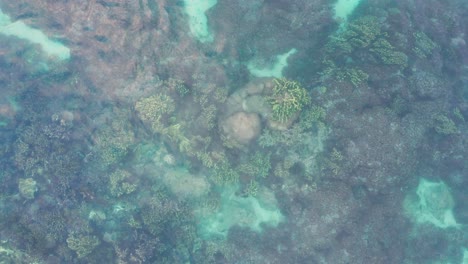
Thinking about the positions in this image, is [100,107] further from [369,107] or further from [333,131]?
[369,107]

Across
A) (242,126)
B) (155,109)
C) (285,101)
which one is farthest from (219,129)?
(285,101)

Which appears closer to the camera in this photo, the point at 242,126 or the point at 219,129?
the point at 242,126

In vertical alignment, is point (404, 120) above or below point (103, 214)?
above

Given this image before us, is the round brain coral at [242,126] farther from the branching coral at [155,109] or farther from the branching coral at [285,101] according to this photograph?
the branching coral at [155,109]

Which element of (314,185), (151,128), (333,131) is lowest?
(314,185)

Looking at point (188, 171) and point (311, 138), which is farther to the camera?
point (188, 171)

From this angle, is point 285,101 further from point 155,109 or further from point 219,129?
point 155,109

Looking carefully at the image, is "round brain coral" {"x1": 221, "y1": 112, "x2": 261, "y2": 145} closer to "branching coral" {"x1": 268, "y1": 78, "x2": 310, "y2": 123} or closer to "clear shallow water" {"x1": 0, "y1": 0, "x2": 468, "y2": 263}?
"clear shallow water" {"x1": 0, "y1": 0, "x2": 468, "y2": 263}

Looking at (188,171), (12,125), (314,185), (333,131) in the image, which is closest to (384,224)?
(314,185)
